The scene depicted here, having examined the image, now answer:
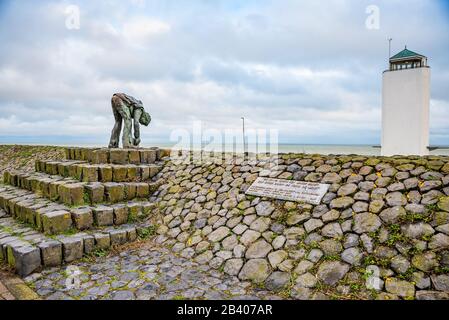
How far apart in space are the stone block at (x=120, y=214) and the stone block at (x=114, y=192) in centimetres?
33

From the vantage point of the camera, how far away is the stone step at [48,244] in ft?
13.0

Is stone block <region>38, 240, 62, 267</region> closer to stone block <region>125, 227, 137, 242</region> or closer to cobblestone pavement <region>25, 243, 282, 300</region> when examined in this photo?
cobblestone pavement <region>25, 243, 282, 300</region>

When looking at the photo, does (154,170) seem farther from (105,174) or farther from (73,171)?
(73,171)

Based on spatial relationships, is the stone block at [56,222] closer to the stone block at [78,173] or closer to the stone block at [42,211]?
the stone block at [42,211]

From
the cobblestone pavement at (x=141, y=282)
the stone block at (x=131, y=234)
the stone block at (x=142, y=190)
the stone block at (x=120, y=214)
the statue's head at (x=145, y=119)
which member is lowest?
the cobblestone pavement at (x=141, y=282)

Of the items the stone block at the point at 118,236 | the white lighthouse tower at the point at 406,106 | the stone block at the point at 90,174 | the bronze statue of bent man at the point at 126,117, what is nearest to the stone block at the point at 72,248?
the stone block at the point at 118,236

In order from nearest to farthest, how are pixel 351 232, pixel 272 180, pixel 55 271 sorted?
pixel 351 232, pixel 55 271, pixel 272 180

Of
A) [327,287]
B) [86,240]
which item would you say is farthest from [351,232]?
[86,240]

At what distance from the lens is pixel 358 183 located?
4371 mm

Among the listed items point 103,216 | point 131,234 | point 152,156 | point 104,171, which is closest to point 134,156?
point 152,156

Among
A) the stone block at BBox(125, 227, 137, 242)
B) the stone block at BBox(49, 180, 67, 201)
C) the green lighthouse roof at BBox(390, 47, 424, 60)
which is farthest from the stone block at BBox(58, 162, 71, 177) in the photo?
the green lighthouse roof at BBox(390, 47, 424, 60)

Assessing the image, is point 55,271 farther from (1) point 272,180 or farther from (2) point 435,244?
(2) point 435,244

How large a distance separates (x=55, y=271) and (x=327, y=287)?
3.57 metres

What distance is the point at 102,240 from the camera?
4.79 meters
